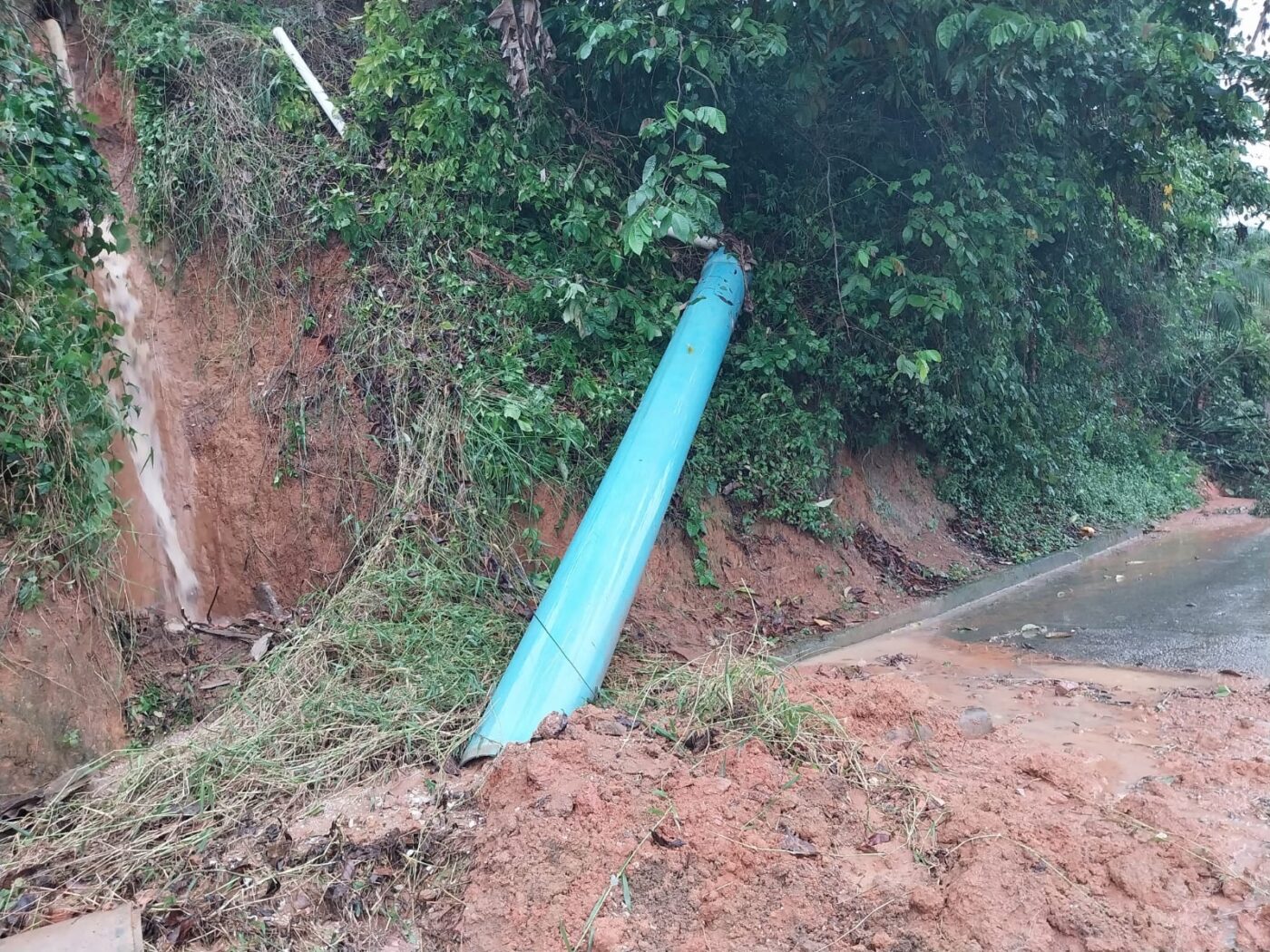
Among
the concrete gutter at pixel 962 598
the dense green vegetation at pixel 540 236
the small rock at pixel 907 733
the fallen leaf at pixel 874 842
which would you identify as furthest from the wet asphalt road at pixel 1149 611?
the fallen leaf at pixel 874 842

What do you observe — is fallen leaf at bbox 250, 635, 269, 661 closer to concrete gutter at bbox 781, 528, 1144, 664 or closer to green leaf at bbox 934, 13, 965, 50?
concrete gutter at bbox 781, 528, 1144, 664

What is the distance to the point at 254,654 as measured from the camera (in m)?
A: 5.22

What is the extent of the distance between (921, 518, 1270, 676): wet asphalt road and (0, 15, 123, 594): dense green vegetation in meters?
5.47

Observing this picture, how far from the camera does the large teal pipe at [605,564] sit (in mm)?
4008

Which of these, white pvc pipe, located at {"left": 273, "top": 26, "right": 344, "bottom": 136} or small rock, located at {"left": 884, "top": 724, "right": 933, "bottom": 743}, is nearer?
small rock, located at {"left": 884, "top": 724, "right": 933, "bottom": 743}

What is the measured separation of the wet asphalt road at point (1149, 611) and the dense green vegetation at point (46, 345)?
17.9ft

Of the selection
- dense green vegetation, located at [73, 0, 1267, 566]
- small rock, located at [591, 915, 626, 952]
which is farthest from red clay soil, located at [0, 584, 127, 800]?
small rock, located at [591, 915, 626, 952]

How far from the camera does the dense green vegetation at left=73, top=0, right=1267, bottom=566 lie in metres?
6.01

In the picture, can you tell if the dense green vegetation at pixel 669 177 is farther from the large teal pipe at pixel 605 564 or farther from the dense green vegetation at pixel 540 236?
the large teal pipe at pixel 605 564

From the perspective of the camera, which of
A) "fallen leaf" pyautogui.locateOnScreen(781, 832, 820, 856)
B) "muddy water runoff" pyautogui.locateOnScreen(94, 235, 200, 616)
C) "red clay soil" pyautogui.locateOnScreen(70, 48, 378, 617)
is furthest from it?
"red clay soil" pyautogui.locateOnScreen(70, 48, 378, 617)

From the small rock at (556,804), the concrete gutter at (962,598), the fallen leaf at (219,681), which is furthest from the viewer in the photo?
the concrete gutter at (962,598)

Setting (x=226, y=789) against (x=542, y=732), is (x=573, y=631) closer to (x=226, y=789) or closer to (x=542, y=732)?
(x=542, y=732)

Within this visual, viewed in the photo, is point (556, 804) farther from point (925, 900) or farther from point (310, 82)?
→ point (310, 82)

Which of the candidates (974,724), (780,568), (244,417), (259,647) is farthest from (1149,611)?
(244,417)
